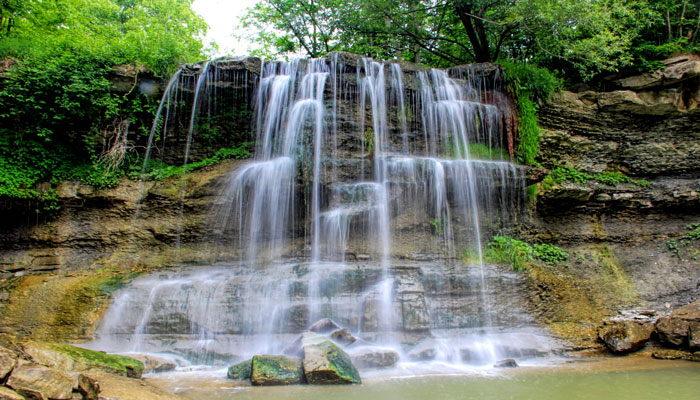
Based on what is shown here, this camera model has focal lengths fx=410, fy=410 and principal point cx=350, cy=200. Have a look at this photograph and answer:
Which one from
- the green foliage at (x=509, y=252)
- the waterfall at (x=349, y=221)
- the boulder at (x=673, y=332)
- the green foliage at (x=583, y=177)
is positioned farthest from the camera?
the green foliage at (x=583, y=177)

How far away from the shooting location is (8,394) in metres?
3.52

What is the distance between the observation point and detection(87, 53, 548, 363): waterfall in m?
7.10

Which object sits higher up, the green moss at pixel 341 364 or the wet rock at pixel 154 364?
the green moss at pixel 341 364

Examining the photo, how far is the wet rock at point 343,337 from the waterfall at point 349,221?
449 millimetres

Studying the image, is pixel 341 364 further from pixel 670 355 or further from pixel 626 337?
pixel 670 355

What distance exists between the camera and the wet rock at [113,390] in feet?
12.9

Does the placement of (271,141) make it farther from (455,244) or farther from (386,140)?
(455,244)

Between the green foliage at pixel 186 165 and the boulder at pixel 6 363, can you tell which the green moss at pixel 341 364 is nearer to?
the boulder at pixel 6 363

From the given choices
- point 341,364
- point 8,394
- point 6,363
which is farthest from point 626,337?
point 6,363

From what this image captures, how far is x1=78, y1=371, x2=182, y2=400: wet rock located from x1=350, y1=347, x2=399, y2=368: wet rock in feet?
8.14

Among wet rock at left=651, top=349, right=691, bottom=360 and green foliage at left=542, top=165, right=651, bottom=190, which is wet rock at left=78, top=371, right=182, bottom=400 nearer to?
wet rock at left=651, top=349, right=691, bottom=360

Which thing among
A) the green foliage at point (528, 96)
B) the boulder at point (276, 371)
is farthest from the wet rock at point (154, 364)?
the green foliage at point (528, 96)

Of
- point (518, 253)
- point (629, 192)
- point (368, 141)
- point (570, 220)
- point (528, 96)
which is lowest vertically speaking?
point (518, 253)

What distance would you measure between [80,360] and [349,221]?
5.22 m
